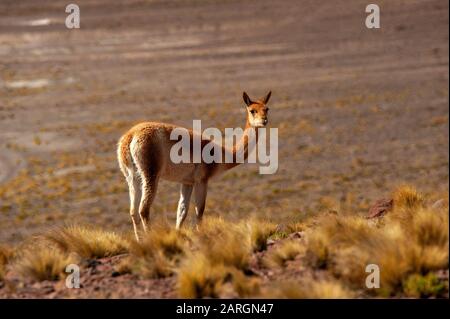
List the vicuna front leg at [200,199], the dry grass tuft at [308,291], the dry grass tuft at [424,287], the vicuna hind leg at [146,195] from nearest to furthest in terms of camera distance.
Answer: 1. the dry grass tuft at [308,291]
2. the dry grass tuft at [424,287]
3. the vicuna hind leg at [146,195]
4. the vicuna front leg at [200,199]

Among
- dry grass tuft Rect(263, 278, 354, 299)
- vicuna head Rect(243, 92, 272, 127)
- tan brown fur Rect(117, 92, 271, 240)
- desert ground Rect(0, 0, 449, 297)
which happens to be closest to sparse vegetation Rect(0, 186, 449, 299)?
dry grass tuft Rect(263, 278, 354, 299)

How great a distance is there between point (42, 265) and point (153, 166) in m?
2.22

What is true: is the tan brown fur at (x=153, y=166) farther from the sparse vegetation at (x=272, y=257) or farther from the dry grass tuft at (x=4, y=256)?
the dry grass tuft at (x=4, y=256)

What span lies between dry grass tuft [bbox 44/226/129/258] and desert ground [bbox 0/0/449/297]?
165 millimetres

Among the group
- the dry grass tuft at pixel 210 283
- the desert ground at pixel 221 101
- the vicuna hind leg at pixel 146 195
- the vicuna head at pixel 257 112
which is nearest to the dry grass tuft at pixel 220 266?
the dry grass tuft at pixel 210 283

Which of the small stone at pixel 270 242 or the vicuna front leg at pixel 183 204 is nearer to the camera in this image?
the small stone at pixel 270 242

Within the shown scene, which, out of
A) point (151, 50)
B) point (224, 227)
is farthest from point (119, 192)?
point (151, 50)

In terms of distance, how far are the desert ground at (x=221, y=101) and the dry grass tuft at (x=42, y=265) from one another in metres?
0.13

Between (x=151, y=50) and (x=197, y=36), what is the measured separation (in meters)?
4.41

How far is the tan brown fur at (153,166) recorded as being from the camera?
855cm

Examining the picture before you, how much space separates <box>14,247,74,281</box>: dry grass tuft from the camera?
6.65m

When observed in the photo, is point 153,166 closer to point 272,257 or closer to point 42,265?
point 42,265

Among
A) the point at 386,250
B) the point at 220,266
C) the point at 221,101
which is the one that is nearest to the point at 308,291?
the point at 386,250

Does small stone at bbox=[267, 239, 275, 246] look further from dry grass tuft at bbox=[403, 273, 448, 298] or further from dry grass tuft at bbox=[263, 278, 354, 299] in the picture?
dry grass tuft at bbox=[403, 273, 448, 298]
